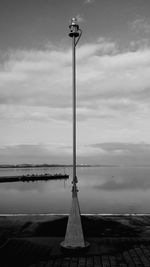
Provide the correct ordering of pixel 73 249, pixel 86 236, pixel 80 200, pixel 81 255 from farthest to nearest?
1. pixel 80 200
2. pixel 86 236
3. pixel 73 249
4. pixel 81 255

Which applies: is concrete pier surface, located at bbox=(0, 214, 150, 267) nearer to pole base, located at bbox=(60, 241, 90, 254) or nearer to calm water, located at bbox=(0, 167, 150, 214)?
pole base, located at bbox=(60, 241, 90, 254)

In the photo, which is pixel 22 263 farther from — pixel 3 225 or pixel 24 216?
pixel 24 216

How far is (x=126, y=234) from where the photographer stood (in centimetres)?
1021

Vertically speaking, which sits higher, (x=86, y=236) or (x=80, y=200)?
(x=86, y=236)

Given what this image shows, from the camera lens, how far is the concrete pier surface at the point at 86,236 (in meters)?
7.35

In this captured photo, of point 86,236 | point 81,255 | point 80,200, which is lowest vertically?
point 80,200

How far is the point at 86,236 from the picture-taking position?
10.1 meters

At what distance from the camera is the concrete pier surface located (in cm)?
735

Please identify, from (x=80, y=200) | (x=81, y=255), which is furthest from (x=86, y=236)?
(x=80, y=200)

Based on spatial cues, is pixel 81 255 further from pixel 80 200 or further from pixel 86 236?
pixel 80 200

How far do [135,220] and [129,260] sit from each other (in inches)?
221

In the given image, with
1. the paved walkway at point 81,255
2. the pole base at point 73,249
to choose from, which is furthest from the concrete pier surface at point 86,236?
the pole base at point 73,249

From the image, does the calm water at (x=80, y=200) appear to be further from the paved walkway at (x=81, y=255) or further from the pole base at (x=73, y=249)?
the pole base at (x=73, y=249)

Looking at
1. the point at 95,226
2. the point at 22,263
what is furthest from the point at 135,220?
the point at 22,263
